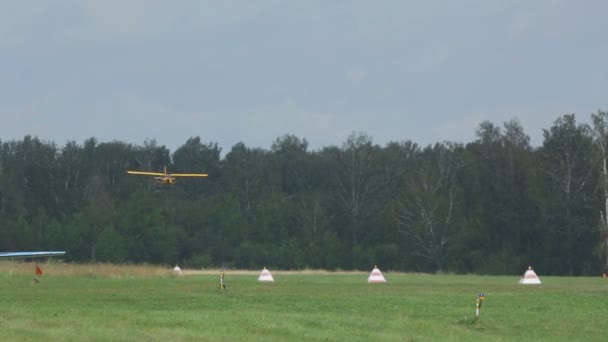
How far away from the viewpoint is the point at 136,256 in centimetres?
10350

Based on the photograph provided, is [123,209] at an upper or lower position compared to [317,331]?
upper

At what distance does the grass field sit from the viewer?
79.5 ft

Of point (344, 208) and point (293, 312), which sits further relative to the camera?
point (344, 208)

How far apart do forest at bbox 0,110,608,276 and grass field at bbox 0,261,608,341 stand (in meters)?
43.9

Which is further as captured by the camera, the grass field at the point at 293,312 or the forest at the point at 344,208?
the forest at the point at 344,208

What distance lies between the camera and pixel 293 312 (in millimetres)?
30062

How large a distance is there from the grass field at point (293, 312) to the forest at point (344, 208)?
43.9 m

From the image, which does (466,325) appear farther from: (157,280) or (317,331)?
(157,280)

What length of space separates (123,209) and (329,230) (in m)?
20.1

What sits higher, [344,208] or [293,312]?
[344,208]

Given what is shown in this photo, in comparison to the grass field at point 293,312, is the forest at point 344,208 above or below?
above

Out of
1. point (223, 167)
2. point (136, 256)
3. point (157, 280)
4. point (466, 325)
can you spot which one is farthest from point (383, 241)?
point (466, 325)

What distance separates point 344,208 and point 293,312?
83.3 meters

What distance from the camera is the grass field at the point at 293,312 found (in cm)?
2423
